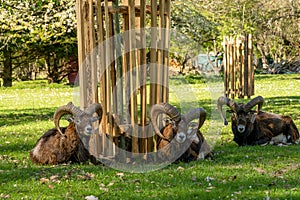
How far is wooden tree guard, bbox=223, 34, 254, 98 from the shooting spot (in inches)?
1048

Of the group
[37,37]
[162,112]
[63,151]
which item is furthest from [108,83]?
[37,37]

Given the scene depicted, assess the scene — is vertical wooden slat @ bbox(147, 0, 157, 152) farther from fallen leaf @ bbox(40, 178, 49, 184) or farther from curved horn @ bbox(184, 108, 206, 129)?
fallen leaf @ bbox(40, 178, 49, 184)

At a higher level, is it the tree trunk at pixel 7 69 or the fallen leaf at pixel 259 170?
the tree trunk at pixel 7 69

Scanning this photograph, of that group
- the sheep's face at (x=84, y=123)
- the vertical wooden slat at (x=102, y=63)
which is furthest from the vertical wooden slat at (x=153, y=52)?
the sheep's face at (x=84, y=123)

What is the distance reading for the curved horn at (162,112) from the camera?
10930 mm

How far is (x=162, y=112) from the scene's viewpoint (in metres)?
11.0

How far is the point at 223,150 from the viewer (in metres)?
12.6

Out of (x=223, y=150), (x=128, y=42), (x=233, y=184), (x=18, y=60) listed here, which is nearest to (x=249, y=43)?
(x=223, y=150)

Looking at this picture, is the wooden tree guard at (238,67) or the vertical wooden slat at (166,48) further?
the wooden tree guard at (238,67)

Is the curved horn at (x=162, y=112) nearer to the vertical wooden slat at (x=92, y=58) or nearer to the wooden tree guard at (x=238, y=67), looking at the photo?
the vertical wooden slat at (x=92, y=58)

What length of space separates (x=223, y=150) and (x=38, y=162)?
3717mm

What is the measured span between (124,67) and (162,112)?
40.9 inches

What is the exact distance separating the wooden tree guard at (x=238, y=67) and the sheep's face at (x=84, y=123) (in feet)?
53.2

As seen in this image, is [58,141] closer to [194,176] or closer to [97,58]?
[97,58]
